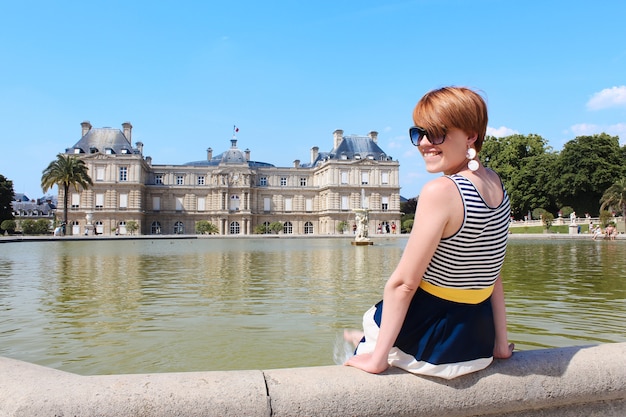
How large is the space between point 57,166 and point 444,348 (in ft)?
162

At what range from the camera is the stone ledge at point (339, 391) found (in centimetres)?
178

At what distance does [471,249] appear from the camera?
2203 millimetres

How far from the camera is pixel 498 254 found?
2.30 meters

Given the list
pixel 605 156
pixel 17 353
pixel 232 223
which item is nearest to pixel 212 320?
pixel 17 353

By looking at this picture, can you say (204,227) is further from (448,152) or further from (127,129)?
(448,152)

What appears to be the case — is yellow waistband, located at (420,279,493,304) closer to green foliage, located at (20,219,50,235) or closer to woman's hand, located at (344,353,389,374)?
woman's hand, located at (344,353,389,374)

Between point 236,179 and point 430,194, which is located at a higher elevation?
point 236,179

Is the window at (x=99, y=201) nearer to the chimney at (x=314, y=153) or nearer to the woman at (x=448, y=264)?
the chimney at (x=314, y=153)

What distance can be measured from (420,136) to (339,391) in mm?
1106

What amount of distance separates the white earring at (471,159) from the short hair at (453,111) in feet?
0.26

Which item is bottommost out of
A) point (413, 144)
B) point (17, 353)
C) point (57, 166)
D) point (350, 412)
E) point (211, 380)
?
point (17, 353)

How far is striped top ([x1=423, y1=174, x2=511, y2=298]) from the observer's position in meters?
2.15

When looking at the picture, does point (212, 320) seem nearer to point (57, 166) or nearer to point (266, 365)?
point (266, 365)

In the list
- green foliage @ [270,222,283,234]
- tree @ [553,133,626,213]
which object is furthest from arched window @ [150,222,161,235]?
tree @ [553,133,626,213]
